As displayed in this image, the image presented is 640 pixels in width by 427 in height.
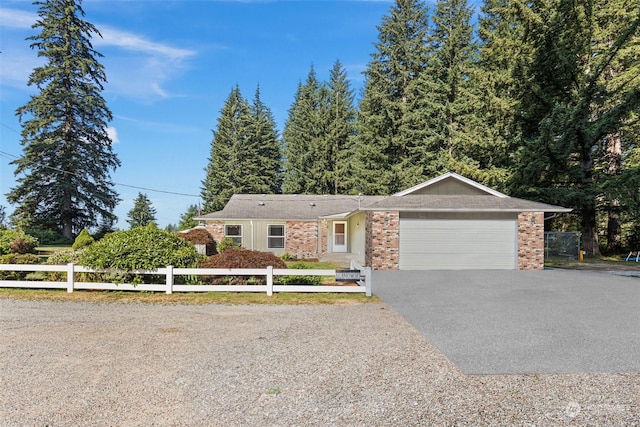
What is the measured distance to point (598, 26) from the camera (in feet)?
74.1

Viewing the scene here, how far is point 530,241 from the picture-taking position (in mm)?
15992

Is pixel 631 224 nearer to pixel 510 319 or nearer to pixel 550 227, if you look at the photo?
pixel 550 227

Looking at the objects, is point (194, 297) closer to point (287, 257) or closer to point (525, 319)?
point (525, 319)

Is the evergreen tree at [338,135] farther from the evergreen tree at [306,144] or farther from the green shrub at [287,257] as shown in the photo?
the green shrub at [287,257]

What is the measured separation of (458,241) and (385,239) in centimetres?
306

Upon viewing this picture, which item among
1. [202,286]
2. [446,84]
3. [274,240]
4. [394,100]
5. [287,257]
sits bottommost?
[287,257]

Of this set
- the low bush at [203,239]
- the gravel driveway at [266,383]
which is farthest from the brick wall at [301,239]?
the gravel driveway at [266,383]

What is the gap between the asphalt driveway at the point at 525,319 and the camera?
5156 millimetres

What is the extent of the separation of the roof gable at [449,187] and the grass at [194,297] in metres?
9.34

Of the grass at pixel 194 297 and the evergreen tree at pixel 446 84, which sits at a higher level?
the evergreen tree at pixel 446 84

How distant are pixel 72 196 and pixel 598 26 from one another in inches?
1535

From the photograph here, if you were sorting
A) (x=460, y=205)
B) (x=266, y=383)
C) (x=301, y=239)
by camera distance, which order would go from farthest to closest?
(x=301, y=239) < (x=460, y=205) < (x=266, y=383)

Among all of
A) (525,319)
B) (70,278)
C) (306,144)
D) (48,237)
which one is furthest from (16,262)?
(306,144)

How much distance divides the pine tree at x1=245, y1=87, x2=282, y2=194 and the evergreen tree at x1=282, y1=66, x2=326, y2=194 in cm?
194
